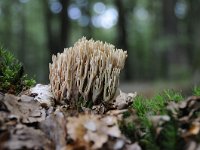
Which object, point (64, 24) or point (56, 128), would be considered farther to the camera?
point (64, 24)

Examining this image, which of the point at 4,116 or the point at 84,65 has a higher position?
the point at 84,65

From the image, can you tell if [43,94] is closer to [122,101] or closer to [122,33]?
[122,101]

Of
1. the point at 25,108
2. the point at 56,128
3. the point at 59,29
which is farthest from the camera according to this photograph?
the point at 59,29

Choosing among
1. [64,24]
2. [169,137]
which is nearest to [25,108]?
[169,137]

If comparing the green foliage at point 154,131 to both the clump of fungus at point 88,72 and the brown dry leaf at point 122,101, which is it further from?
the clump of fungus at point 88,72

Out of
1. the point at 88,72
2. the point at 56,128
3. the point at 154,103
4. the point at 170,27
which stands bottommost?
the point at 56,128

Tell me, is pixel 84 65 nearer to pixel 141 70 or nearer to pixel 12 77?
pixel 12 77

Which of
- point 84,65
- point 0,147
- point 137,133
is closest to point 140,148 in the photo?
point 137,133

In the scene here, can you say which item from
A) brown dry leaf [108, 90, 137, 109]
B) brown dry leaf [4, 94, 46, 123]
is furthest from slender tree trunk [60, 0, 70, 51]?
brown dry leaf [4, 94, 46, 123]

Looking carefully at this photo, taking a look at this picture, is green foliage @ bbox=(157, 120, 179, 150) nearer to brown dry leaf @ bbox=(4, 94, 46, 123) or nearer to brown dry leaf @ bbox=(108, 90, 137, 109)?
brown dry leaf @ bbox=(108, 90, 137, 109)
